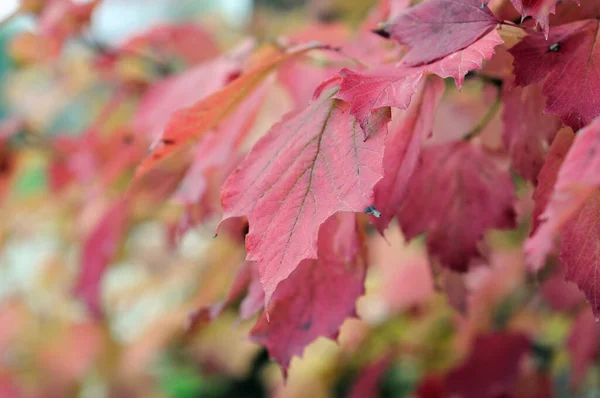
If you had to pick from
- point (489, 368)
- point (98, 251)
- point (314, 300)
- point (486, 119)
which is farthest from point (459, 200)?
point (98, 251)

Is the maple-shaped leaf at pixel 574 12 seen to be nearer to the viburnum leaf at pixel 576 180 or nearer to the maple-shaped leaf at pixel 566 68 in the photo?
the maple-shaped leaf at pixel 566 68

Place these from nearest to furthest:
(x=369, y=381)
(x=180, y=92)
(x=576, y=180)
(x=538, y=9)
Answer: (x=576, y=180)
(x=538, y=9)
(x=180, y=92)
(x=369, y=381)

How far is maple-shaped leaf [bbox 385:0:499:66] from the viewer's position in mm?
439

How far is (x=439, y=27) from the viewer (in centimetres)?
46

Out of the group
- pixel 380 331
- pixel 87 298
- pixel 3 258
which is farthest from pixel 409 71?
pixel 3 258

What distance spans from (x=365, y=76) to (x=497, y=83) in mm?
274

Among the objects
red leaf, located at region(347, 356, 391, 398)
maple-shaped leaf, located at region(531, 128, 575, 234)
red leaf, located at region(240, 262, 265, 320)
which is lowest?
red leaf, located at region(347, 356, 391, 398)

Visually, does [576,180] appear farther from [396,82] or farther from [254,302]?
[254,302]

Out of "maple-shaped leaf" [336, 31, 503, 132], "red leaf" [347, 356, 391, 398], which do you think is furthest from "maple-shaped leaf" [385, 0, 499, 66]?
"red leaf" [347, 356, 391, 398]

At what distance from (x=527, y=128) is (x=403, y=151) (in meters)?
0.12

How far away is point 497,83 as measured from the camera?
0.64 metres

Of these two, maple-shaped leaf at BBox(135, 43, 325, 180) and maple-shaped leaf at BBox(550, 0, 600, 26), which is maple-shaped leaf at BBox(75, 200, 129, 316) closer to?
maple-shaped leaf at BBox(135, 43, 325, 180)

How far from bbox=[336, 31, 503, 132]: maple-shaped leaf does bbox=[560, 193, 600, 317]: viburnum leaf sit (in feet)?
0.40

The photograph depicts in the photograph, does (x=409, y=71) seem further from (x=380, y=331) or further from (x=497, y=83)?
(x=380, y=331)
